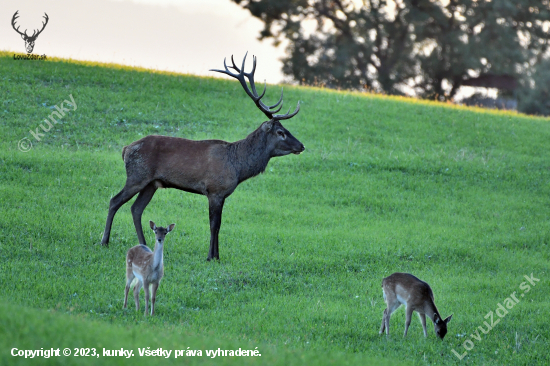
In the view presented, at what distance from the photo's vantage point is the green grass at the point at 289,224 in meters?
8.76

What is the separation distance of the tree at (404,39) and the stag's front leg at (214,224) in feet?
93.6

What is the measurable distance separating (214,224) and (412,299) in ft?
14.4

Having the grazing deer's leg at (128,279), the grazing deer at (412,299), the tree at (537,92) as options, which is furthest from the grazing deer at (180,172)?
the tree at (537,92)

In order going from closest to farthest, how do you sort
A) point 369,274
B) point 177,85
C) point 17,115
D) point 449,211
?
1. point 369,274
2. point 449,211
3. point 17,115
4. point 177,85

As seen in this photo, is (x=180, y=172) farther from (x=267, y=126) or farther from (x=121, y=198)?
(x=267, y=126)

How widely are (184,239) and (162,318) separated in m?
4.37

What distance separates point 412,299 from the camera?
8.90m

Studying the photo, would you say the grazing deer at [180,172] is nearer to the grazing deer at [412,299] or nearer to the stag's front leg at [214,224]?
the stag's front leg at [214,224]

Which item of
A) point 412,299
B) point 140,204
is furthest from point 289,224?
point 412,299

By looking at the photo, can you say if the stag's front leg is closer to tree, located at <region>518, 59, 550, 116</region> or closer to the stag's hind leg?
the stag's hind leg

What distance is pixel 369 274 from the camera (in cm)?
1208

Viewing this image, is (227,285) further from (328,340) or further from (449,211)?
(449,211)

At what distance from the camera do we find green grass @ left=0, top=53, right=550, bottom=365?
28.7 feet

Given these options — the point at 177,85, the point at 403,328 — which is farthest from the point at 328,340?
the point at 177,85
